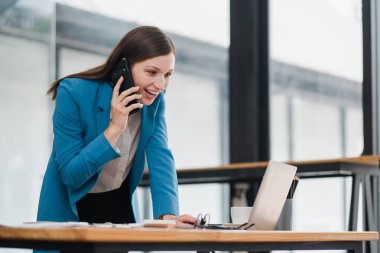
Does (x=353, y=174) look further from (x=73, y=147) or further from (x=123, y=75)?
(x=73, y=147)

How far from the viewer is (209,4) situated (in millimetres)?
4977

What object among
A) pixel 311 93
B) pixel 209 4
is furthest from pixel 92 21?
pixel 311 93

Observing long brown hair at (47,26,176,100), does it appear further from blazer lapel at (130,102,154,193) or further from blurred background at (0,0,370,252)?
blurred background at (0,0,370,252)

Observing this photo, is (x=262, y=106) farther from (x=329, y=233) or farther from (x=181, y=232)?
(x=181, y=232)

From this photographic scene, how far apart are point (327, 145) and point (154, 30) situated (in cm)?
221

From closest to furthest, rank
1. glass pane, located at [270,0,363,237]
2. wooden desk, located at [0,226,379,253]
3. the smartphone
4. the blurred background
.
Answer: wooden desk, located at [0,226,379,253], the smartphone, glass pane, located at [270,0,363,237], the blurred background

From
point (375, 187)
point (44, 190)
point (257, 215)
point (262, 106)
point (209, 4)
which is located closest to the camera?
point (257, 215)

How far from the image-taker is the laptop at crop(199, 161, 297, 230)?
199 cm

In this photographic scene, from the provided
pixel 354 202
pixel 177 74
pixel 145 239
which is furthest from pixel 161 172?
pixel 177 74

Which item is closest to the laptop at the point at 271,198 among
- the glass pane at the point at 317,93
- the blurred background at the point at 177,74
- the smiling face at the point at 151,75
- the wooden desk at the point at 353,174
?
the smiling face at the point at 151,75

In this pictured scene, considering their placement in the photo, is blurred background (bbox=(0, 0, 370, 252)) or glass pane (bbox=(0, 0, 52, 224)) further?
glass pane (bbox=(0, 0, 52, 224))

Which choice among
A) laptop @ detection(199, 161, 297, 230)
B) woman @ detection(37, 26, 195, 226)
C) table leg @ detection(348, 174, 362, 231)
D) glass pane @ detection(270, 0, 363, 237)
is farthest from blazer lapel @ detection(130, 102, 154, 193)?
glass pane @ detection(270, 0, 363, 237)

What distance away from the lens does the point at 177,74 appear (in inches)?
206

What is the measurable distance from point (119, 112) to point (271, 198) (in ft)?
1.56
